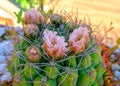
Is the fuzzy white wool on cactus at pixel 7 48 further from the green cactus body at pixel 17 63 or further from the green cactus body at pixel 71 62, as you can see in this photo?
the green cactus body at pixel 71 62

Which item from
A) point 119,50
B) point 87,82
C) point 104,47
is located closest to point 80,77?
point 87,82

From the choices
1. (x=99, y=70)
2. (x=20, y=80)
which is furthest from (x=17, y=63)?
(x=99, y=70)

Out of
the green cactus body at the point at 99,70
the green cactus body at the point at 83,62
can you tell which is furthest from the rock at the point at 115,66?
the green cactus body at the point at 83,62

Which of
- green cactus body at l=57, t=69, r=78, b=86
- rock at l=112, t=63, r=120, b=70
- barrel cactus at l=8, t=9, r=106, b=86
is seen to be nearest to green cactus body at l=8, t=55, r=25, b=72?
barrel cactus at l=8, t=9, r=106, b=86

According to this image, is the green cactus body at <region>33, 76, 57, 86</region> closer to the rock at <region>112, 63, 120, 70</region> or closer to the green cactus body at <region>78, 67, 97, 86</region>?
the green cactus body at <region>78, 67, 97, 86</region>

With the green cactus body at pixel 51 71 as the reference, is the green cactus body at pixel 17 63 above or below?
above

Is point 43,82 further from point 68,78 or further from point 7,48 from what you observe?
point 7,48
